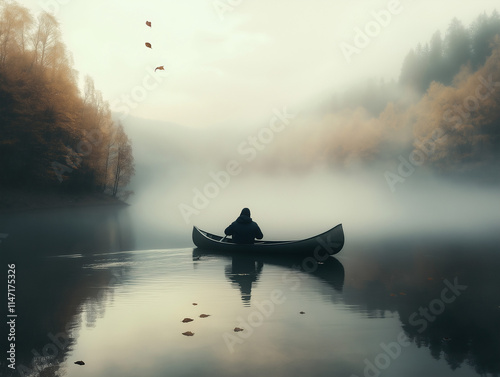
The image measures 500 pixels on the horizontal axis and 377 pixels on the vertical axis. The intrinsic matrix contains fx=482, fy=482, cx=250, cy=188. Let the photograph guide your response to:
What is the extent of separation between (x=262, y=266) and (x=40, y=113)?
36.4 meters

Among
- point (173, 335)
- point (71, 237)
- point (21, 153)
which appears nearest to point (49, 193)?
point (21, 153)

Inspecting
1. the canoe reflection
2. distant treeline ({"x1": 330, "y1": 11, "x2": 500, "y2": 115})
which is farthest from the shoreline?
distant treeline ({"x1": 330, "y1": 11, "x2": 500, "y2": 115})

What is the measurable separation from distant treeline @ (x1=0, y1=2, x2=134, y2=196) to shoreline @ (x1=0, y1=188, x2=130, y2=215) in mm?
949

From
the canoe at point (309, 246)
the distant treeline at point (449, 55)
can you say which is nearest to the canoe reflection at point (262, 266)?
the canoe at point (309, 246)

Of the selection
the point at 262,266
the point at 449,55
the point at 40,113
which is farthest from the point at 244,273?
the point at 449,55

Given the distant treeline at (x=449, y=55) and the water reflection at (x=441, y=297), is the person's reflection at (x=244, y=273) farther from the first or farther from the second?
the distant treeline at (x=449, y=55)

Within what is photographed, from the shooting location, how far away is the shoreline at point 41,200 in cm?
4391

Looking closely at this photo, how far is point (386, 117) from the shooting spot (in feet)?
301

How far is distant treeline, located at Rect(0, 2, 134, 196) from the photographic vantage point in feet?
141

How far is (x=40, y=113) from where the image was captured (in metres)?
45.3

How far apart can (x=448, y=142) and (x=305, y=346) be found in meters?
62.2

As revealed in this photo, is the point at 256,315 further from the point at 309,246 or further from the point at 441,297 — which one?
the point at 309,246

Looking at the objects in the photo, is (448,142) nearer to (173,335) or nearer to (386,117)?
(386,117)

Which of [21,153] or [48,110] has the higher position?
[48,110]
